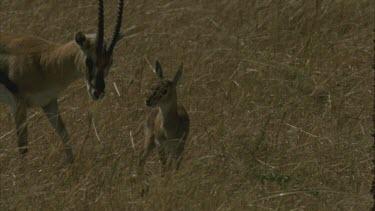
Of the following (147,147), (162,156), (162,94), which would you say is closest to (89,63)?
(162,94)

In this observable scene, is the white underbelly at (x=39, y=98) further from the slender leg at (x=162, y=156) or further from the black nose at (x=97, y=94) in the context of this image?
the slender leg at (x=162, y=156)

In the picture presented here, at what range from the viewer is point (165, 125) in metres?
8.29

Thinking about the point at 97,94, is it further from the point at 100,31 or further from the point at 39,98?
the point at 39,98

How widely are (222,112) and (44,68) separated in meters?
1.49

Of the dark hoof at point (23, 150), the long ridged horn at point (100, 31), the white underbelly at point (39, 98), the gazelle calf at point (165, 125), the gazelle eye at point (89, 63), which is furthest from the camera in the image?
the white underbelly at point (39, 98)

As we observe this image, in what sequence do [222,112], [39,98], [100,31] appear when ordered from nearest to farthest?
[100,31]
[222,112]
[39,98]

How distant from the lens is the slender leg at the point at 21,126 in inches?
322

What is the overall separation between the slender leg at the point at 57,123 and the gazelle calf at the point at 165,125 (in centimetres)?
50

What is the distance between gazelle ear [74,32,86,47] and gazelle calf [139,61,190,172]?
3.00 feet

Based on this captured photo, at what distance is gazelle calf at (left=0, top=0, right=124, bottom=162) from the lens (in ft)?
29.6

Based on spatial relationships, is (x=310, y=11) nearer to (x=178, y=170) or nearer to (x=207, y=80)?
(x=207, y=80)

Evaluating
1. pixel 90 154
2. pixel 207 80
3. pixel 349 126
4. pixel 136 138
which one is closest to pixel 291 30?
pixel 207 80

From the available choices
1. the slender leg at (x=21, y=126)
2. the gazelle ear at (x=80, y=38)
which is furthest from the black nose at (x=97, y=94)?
the slender leg at (x=21, y=126)

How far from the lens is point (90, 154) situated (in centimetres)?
791
